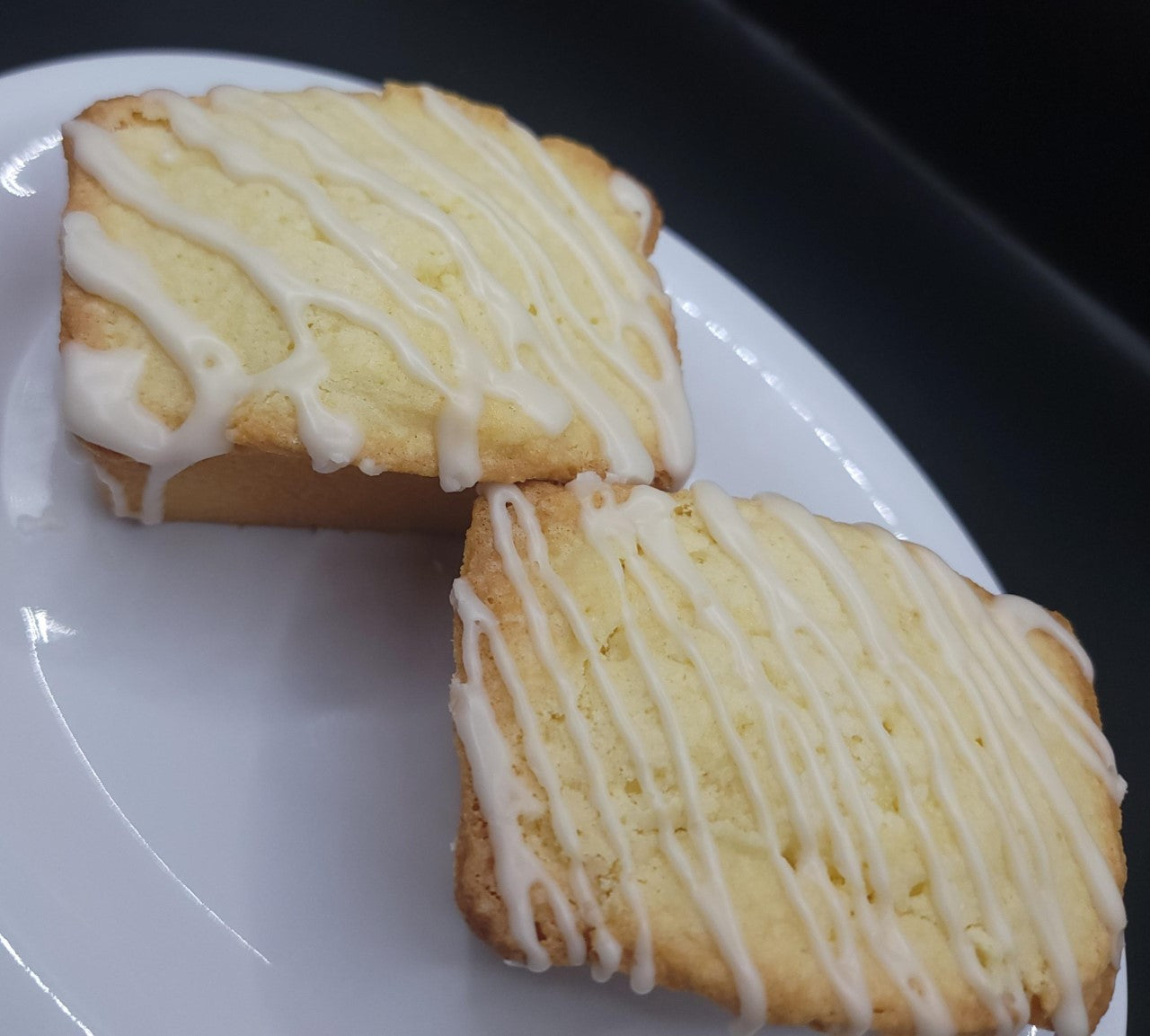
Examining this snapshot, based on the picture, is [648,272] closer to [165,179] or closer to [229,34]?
[165,179]

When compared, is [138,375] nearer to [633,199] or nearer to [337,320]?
[337,320]

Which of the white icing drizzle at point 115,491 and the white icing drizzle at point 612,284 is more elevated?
the white icing drizzle at point 612,284

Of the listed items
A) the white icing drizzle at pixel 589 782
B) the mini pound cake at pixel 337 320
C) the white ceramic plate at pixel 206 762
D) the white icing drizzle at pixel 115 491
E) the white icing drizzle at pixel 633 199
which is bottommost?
the white ceramic plate at pixel 206 762

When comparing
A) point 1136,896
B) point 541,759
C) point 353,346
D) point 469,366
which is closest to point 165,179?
point 353,346

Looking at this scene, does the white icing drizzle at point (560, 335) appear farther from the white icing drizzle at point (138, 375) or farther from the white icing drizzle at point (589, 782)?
the white icing drizzle at point (138, 375)

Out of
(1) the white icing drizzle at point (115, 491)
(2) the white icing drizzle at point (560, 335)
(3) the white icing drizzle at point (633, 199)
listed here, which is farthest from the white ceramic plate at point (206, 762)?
(3) the white icing drizzle at point (633, 199)

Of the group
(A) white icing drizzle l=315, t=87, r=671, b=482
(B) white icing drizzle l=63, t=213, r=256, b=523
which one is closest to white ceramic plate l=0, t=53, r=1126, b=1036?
(B) white icing drizzle l=63, t=213, r=256, b=523

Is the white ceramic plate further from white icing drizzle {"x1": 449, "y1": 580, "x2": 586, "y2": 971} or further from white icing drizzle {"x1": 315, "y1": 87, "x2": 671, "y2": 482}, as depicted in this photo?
white icing drizzle {"x1": 315, "y1": 87, "x2": 671, "y2": 482}
